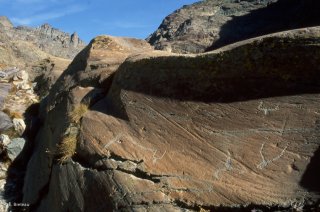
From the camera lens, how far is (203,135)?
24.1 ft

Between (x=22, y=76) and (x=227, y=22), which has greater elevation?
(x=227, y=22)

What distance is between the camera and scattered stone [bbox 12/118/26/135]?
13.5m

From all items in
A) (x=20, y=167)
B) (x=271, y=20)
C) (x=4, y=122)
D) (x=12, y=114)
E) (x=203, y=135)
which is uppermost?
(x=271, y=20)

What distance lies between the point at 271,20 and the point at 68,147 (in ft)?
90.2

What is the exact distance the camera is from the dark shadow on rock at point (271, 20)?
1110 inches

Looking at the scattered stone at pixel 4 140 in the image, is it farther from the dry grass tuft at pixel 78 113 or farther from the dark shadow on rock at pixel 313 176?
the dark shadow on rock at pixel 313 176

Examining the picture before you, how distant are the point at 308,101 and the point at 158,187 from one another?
2675 millimetres

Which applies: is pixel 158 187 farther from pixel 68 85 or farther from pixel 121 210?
pixel 68 85

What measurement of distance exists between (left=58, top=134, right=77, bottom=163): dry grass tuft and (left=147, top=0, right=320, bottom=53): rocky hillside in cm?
1584

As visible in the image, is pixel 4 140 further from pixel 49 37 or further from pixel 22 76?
pixel 49 37

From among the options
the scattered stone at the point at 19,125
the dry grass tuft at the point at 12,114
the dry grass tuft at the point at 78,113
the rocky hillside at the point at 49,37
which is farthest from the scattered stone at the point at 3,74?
the rocky hillside at the point at 49,37

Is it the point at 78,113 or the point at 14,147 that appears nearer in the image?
the point at 78,113

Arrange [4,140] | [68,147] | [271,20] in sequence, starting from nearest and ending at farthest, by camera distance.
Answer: [68,147] → [4,140] → [271,20]

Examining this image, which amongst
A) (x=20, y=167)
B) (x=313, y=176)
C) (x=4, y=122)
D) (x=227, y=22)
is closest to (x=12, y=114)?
(x=4, y=122)
